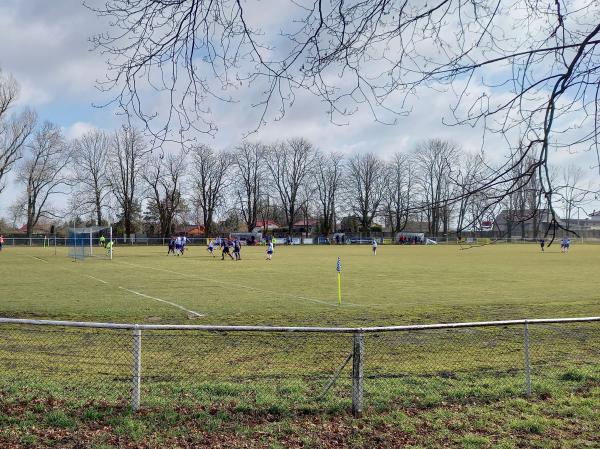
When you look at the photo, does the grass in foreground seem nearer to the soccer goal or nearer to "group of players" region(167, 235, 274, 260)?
"group of players" region(167, 235, 274, 260)

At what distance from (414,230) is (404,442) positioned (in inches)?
4284

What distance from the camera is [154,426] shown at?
4.78 m

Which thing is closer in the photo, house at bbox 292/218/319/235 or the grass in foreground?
the grass in foreground

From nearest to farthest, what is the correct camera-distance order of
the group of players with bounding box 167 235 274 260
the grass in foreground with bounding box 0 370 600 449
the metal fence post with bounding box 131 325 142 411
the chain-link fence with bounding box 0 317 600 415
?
the grass in foreground with bounding box 0 370 600 449, the metal fence post with bounding box 131 325 142 411, the chain-link fence with bounding box 0 317 600 415, the group of players with bounding box 167 235 274 260

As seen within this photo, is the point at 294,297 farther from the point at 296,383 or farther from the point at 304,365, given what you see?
the point at 296,383

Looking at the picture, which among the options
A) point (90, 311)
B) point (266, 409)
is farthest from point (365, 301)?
point (266, 409)

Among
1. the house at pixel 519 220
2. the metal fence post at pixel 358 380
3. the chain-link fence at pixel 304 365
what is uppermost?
the house at pixel 519 220

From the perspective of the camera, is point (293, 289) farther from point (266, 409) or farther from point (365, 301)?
point (266, 409)

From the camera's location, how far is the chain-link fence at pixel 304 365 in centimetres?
551

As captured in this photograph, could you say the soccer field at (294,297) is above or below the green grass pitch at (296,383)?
below

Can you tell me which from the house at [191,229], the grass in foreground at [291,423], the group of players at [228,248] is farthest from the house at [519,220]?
the house at [191,229]

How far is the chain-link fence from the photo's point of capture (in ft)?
18.1

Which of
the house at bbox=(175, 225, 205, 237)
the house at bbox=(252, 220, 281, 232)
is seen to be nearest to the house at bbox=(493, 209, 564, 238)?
the house at bbox=(252, 220, 281, 232)

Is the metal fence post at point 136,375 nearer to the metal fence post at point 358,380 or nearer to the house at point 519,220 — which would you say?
the metal fence post at point 358,380
